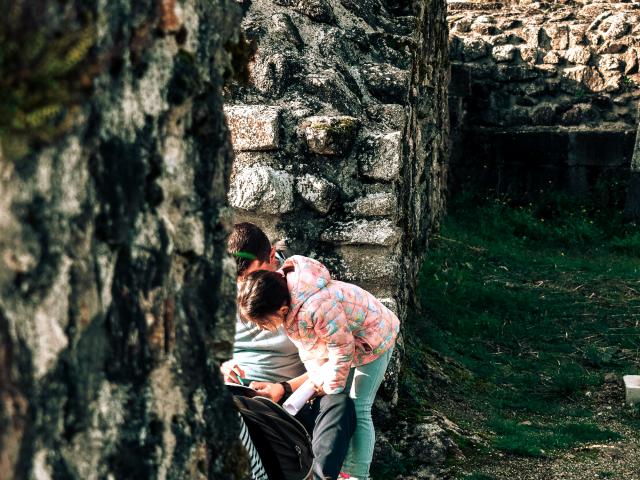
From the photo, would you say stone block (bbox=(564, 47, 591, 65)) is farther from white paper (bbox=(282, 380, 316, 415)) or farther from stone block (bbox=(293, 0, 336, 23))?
white paper (bbox=(282, 380, 316, 415))

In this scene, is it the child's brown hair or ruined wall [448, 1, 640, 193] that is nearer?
the child's brown hair

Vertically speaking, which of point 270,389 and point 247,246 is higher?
point 247,246

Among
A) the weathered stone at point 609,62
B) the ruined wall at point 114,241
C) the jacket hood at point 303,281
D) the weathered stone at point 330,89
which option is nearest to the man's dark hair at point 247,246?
the jacket hood at point 303,281

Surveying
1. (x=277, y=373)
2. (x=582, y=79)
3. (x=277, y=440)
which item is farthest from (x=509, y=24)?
(x=277, y=440)

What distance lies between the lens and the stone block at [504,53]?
907cm

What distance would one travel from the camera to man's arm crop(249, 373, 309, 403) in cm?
314

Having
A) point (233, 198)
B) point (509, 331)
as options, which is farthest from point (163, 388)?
point (509, 331)

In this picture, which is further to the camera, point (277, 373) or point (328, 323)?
point (277, 373)

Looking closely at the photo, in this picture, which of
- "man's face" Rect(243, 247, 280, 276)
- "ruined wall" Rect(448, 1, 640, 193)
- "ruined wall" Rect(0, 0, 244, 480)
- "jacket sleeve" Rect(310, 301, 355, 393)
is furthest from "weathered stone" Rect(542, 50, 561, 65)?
"ruined wall" Rect(0, 0, 244, 480)

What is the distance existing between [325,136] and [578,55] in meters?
5.83

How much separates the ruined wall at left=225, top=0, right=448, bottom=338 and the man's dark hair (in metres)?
0.65

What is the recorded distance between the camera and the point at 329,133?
3.84m

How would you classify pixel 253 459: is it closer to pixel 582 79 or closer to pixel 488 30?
pixel 582 79

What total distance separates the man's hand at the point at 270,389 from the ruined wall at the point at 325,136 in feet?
2.79
